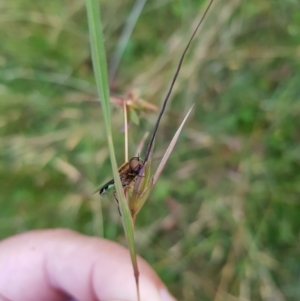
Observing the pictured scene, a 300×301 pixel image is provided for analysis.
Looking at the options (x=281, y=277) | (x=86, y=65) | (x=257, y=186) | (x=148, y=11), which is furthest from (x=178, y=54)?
(x=281, y=277)

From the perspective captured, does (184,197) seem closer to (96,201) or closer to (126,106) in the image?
(96,201)

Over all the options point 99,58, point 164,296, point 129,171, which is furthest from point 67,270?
point 99,58

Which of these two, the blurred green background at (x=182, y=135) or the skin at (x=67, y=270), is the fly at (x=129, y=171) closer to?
the skin at (x=67, y=270)

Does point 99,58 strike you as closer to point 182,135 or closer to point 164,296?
point 164,296

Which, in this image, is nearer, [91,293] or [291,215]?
[91,293]

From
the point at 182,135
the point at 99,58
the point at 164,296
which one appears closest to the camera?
the point at 99,58

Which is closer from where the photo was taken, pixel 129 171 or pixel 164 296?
pixel 129 171

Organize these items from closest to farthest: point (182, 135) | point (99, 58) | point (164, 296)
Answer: point (99, 58) < point (164, 296) < point (182, 135)
